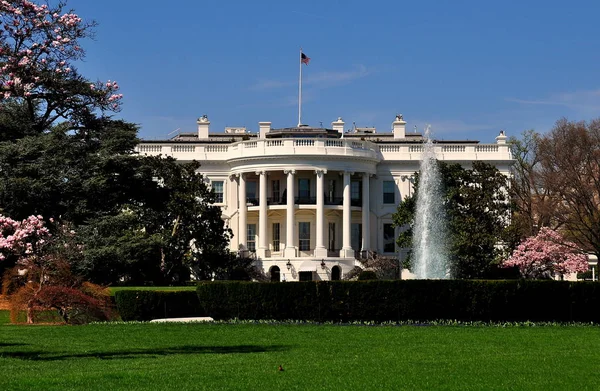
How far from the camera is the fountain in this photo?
147ft

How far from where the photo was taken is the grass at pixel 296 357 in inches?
634

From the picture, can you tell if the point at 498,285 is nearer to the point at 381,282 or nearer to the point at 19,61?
the point at 381,282

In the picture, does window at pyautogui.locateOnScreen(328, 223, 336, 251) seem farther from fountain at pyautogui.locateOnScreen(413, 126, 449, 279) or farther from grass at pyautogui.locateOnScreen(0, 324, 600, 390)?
grass at pyautogui.locateOnScreen(0, 324, 600, 390)

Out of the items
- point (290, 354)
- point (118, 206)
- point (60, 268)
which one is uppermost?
point (118, 206)

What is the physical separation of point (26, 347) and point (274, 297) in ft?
32.7

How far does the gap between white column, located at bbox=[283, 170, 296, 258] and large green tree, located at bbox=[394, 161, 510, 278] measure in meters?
11.2

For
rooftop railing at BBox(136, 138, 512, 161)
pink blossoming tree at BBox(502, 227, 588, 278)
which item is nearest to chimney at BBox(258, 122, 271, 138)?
rooftop railing at BBox(136, 138, 512, 161)

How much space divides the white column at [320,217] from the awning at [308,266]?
2.28 feet

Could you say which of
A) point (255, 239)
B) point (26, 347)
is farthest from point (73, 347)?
point (255, 239)

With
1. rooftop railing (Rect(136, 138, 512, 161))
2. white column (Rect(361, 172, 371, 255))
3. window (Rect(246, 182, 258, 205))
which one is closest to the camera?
rooftop railing (Rect(136, 138, 512, 161))

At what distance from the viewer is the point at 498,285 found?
3034 centimetres

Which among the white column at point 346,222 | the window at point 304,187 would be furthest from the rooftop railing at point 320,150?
the window at point 304,187

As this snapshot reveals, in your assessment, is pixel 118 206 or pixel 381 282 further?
pixel 118 206

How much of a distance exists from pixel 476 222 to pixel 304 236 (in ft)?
47.9
